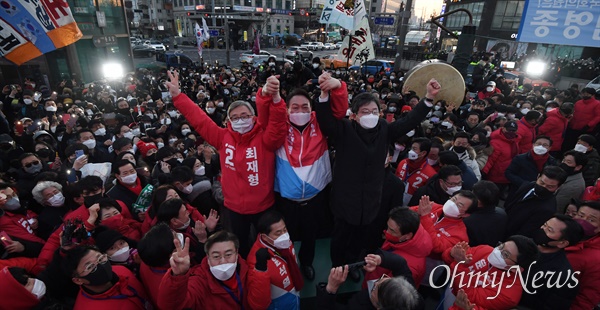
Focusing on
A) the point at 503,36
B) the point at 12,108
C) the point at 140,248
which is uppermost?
the point at 503,36

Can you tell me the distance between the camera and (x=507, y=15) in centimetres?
3094

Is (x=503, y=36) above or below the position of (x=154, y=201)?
above

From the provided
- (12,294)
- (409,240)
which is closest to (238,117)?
(409,240)

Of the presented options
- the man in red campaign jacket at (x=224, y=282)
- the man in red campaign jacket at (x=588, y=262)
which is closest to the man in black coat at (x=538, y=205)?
the man in red campaign jacket at (x=588, y=262)

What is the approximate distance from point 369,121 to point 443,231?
1.32 metres

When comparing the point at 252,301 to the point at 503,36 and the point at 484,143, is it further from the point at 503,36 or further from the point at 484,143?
the point at 503,36

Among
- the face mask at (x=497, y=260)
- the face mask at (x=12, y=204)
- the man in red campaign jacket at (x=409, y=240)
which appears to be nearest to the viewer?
the face mask at (x=497, y=260)

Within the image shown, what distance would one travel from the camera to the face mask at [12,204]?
302 centimetres

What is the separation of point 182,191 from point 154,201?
1.81 ft

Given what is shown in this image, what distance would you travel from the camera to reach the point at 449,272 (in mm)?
2562

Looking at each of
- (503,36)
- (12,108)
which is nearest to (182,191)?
(12,108)

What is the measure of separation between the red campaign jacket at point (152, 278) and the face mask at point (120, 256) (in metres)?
0.29

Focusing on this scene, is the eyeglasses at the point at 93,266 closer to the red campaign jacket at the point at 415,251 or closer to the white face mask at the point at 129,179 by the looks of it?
the white face mask at the point at 129,179

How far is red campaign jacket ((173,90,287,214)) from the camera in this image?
9.29ft
